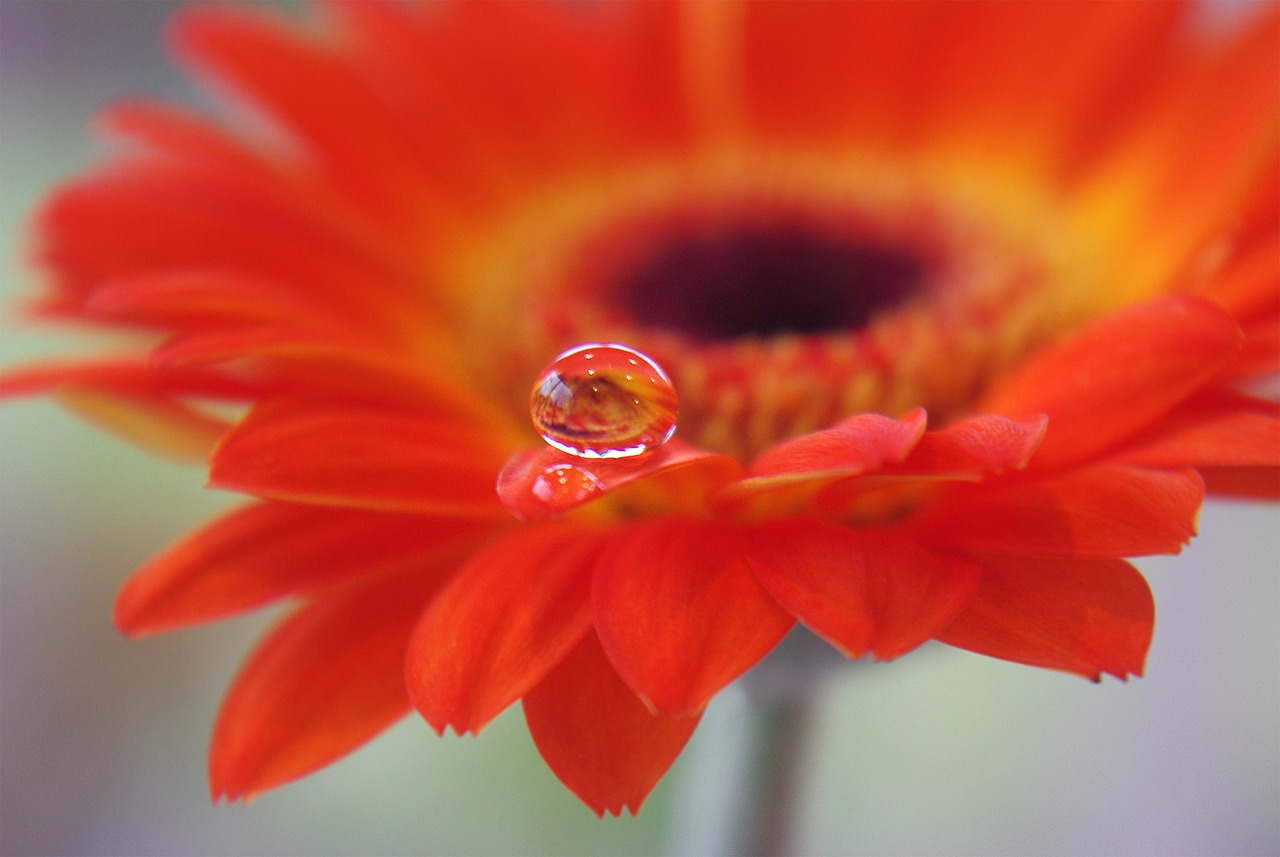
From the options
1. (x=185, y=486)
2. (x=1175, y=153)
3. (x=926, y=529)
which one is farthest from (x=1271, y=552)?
(x=185, y=486)

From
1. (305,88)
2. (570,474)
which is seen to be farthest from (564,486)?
(305,88)

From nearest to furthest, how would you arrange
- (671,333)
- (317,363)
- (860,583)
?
(860,583)
(317,363)
(671,333)

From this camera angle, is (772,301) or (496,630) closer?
(496,630)

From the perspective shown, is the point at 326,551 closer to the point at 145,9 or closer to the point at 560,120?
the point at 560,120

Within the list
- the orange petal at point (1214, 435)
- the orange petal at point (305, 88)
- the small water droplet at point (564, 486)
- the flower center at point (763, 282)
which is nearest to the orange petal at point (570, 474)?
the small water droplet at point (564, 486)

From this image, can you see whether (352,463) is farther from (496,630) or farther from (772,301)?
(772,301)
